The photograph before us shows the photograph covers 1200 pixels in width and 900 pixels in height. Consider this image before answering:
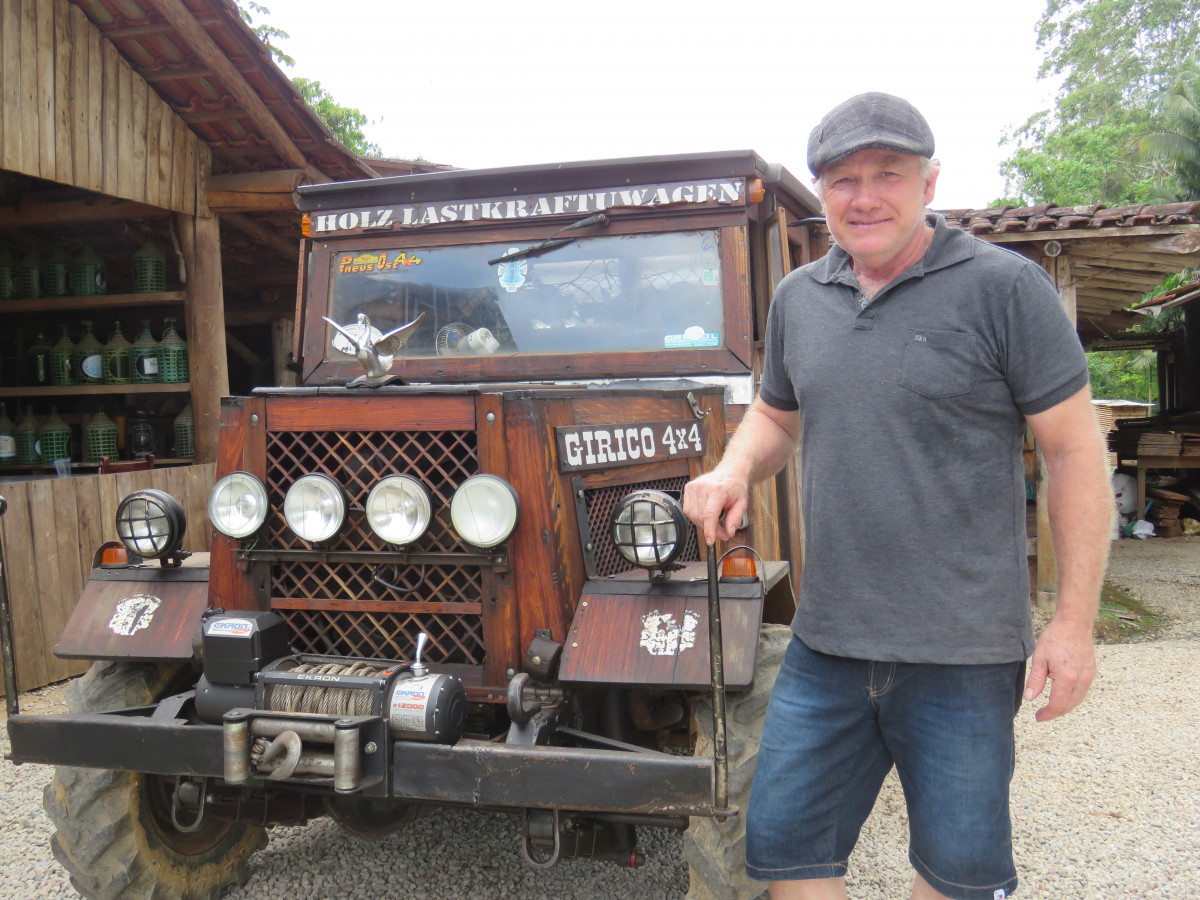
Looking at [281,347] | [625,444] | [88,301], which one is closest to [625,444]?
[625,444]

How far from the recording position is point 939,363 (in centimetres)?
182

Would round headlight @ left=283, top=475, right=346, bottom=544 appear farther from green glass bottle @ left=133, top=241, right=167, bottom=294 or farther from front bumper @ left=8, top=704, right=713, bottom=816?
green glass bottle @ left=133, top=241, right=167, bottom=294

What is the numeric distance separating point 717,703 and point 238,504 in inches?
57.3

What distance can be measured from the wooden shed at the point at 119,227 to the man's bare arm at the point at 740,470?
4.61 m

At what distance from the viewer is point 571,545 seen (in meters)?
2.57

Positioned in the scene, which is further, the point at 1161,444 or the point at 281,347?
the point at 1161,444

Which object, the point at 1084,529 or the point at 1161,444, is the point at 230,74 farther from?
the point at 1161,444

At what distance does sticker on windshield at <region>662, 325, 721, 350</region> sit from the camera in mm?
3443

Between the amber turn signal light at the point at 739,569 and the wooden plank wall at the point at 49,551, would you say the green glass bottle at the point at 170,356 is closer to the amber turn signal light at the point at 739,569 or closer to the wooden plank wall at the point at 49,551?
the wooden plank wall at the point at 49,551

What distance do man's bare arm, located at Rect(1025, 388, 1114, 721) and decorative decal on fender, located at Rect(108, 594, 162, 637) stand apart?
7.85 feet

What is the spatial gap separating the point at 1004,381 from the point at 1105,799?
2.81 meters

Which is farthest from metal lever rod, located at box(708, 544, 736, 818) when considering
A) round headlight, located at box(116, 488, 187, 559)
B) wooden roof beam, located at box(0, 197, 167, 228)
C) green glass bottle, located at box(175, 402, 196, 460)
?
green glass bottle, located at box(175, 402, 196, 460)

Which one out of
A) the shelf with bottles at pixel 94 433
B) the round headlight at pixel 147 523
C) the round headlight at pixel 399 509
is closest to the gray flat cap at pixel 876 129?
the round headlight at pixel 399 509

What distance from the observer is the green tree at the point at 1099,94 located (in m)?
27.2
